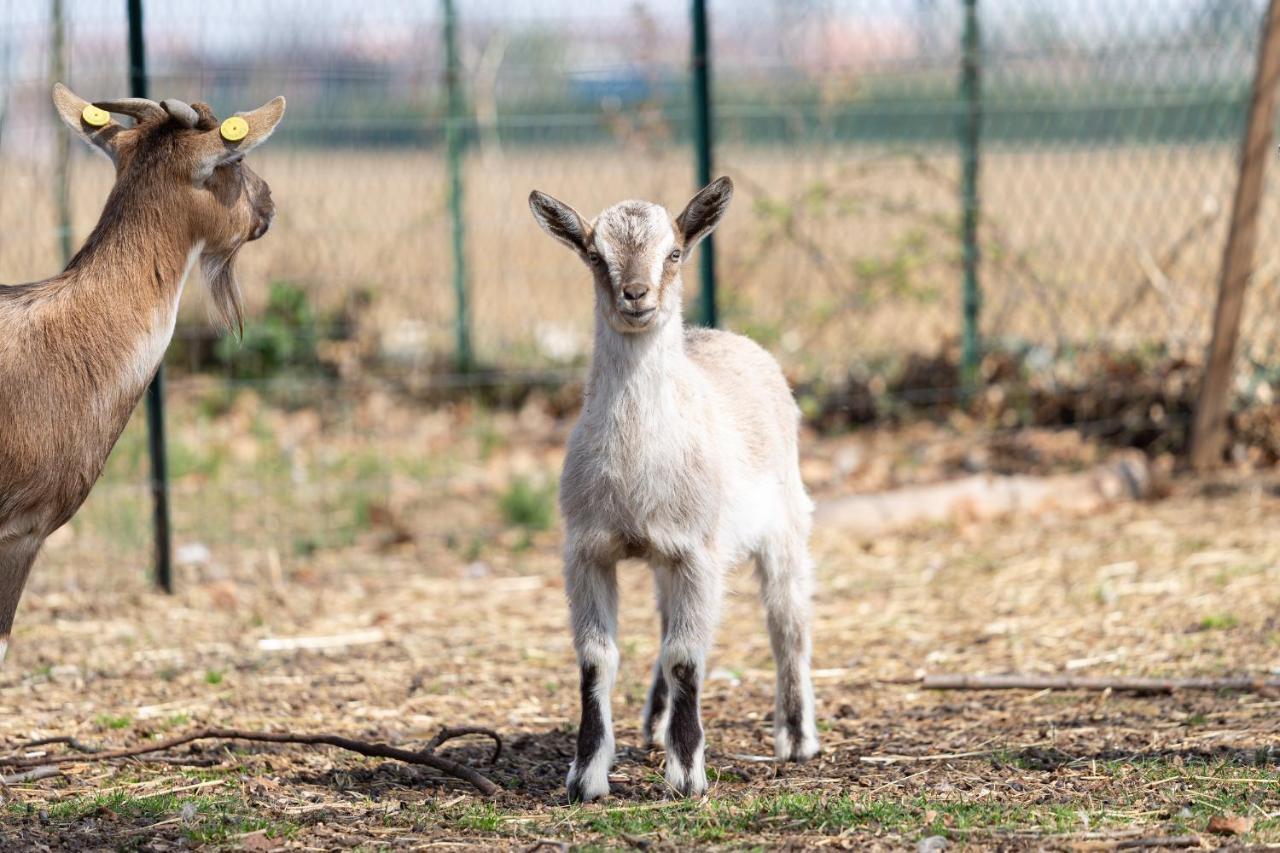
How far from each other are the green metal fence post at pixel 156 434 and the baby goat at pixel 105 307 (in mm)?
2137

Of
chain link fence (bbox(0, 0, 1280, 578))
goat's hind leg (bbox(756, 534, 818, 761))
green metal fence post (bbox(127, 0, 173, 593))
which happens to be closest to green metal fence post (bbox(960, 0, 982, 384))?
chain link fence (bbox(0, 0, 1280, 578))

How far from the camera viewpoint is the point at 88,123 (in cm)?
415

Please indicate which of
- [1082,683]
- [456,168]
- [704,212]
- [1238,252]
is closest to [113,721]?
[704,212]

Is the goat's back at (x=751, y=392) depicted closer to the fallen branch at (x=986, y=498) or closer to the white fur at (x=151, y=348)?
the white fur at (x=151, y=348)

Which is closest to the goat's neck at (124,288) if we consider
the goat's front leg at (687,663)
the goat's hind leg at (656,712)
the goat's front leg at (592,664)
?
the goat's front leg at (592,664)

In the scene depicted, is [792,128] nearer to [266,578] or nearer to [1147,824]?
[266,578]

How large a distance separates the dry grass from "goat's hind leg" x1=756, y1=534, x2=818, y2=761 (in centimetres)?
407

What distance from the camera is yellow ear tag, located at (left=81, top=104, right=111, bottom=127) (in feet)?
13.5

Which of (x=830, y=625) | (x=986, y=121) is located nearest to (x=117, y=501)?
(x=830, y=625)

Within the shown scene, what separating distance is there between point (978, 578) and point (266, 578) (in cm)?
310

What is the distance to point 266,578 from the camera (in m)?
6.95

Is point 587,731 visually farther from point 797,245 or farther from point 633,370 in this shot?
point 797,245

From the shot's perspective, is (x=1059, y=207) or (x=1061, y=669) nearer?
(x=1061, y=669)

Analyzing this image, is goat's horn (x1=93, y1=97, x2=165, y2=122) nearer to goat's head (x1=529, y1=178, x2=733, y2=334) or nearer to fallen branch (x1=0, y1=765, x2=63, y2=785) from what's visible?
goat's head (x1=529, y1=178, x2=733, y2=334)
